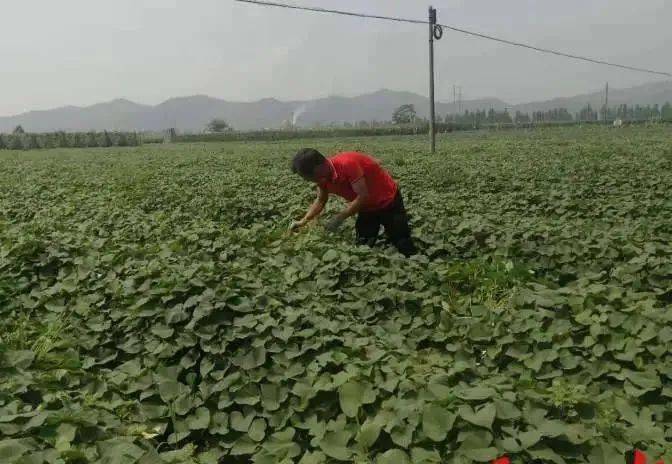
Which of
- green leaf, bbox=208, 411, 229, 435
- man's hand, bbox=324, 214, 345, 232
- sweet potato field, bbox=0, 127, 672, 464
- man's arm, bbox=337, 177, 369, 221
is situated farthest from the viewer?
man's hand, bbox=324, 214, 345, 232

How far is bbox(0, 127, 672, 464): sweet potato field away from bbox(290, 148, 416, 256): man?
24 cm

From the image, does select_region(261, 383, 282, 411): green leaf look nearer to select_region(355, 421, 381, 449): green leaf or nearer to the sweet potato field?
the sweet potato field

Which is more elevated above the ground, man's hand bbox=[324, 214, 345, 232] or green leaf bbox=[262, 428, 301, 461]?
man's hand bbox=[324, 214, 345, 232]

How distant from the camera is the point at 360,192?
516 cm

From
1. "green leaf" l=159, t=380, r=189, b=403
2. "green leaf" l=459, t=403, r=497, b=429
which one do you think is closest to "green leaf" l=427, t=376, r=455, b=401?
"green leaf" l=459, t=403, r=497, b=429

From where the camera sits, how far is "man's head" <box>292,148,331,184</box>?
189 inches

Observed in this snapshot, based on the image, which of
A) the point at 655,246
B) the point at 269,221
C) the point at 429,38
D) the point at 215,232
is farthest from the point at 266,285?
the point at 429,38

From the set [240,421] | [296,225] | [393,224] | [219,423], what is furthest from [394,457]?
[296,225]

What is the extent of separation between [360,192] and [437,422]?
3190 millimetres

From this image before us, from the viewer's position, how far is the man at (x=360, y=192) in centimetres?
489

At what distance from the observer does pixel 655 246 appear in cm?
468

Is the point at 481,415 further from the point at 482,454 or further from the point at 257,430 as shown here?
the point at 257,430

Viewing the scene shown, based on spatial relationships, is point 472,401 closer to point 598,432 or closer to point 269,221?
point 598,432

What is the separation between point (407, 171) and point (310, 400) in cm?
1101
